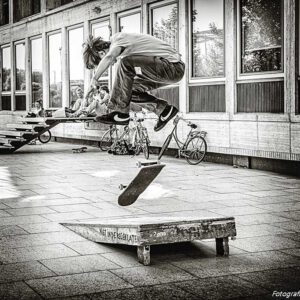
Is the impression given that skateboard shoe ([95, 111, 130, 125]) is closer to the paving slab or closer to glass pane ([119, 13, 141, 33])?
the paving slab

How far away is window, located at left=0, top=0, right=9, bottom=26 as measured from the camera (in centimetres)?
3331

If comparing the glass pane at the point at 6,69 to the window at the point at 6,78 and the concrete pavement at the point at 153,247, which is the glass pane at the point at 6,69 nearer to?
the window at the point at 6,78

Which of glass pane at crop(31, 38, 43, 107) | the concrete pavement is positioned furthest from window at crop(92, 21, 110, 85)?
the concrete pavement

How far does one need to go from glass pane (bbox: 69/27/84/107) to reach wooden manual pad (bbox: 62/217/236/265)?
19052 millimetres

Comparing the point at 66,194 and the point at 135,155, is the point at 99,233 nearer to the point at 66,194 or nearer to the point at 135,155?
the point at 66,194

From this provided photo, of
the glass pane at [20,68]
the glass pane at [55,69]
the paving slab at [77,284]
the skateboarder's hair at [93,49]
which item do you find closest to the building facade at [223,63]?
the glass pane at [55,69]

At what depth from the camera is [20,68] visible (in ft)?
102

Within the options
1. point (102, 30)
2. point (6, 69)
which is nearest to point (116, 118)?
point (102, 30)

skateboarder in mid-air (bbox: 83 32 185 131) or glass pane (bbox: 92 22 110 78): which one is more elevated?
glass pane (bbox: 92 22 110 78)

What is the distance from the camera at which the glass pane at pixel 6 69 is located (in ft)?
107

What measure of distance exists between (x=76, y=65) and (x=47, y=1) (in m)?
4.08

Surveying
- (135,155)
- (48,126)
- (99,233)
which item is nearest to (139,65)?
(99,233)

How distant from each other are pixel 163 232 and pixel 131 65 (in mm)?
1661

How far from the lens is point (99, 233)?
6.90m
